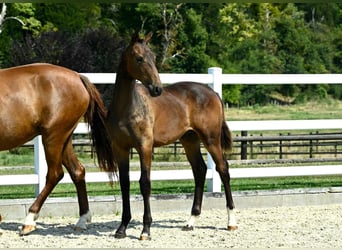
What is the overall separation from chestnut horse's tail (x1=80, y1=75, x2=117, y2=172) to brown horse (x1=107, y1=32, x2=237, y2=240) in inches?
15.4

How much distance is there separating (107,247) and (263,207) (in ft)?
9.75

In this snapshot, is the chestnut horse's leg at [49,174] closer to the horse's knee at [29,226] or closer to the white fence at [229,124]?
the horse's knee at [29,226]

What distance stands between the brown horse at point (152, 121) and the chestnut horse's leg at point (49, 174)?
60 cm

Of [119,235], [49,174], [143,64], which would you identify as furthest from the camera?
[49,174]

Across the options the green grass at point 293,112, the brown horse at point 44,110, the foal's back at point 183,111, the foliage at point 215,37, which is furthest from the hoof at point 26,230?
the foliage at point 215,37

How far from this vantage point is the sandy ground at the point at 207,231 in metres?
6.86

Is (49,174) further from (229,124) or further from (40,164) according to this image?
(229,124)

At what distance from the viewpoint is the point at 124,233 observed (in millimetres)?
7188

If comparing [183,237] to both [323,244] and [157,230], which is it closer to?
[157,230]

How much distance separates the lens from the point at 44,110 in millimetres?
7348

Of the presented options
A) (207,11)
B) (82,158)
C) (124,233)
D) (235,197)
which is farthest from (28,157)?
(207,11)

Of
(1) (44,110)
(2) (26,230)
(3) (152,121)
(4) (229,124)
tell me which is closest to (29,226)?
(2) (26,230)

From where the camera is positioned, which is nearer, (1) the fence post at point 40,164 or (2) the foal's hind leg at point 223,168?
(2) the foal's hind leg at point 223,168

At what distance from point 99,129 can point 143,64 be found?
1.11m
